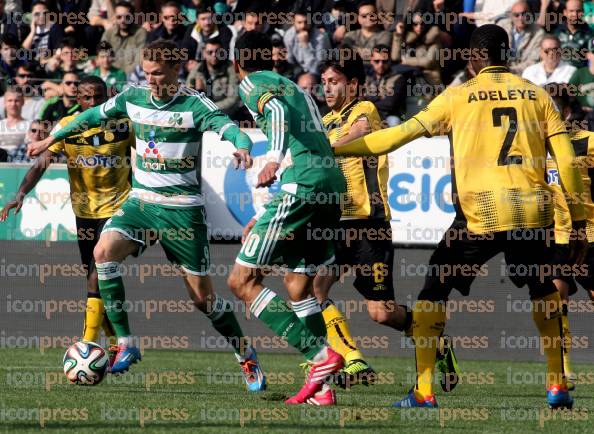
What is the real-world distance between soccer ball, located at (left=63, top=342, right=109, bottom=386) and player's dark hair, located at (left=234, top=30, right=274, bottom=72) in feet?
8.16

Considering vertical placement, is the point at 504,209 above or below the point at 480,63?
below

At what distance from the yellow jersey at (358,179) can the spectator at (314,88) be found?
4.40 meters

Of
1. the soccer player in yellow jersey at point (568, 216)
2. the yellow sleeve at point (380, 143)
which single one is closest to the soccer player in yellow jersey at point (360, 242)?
the soccer player in yellow jersey at point (568, 216)

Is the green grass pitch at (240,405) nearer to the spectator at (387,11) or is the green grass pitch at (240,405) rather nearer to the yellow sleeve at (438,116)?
the yellow sleeve at (438,116)

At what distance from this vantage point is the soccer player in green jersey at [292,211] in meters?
7.95

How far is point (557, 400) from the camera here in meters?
8.03

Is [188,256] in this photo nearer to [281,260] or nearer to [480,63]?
[281,260]

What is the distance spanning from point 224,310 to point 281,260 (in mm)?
1314

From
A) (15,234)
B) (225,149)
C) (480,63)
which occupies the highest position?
(480,63)

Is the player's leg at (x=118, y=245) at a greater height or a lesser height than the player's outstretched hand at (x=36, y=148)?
lesser

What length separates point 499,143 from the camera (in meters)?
7.76

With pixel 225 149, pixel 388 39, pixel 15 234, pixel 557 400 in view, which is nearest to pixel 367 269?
pixel 557 400

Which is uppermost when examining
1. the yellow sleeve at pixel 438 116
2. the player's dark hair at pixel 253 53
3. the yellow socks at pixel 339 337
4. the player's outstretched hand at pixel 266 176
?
the player's dark hair at pixel 253 53

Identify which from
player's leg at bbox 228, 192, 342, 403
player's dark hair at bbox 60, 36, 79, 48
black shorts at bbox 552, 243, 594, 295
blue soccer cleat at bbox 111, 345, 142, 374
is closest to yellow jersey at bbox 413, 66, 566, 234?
player's leg at bbox 228, 192, 342, 403
